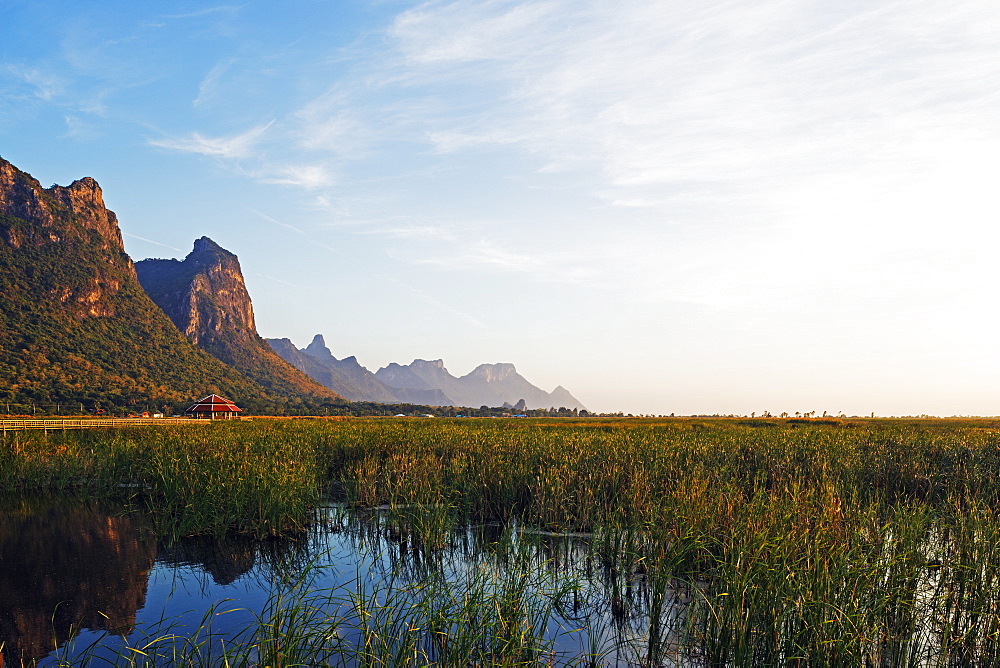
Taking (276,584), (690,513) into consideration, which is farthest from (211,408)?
(690,513)

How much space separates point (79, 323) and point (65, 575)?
349 feet

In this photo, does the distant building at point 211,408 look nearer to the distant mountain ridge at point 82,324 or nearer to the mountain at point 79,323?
the distant mountain ridge at point 82,324

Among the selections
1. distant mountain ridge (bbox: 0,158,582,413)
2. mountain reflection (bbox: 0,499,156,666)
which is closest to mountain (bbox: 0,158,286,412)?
distant mountain ridge (bbox: 0,158,582,413)

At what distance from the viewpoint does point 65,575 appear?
966 cm

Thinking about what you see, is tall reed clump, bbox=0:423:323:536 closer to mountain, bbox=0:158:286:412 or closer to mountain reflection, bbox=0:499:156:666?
mountain reflection, bbox=0:499:156:666

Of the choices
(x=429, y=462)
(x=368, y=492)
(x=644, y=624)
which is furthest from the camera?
(x=429, y=462)

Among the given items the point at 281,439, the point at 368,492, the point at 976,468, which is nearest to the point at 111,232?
the point at 281,439

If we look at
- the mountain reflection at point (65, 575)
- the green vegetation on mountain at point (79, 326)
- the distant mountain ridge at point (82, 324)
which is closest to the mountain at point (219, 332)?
the distant mountain ridge at point (82, 324)

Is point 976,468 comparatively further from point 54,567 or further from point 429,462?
point 54,567

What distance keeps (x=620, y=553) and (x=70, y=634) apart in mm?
7571

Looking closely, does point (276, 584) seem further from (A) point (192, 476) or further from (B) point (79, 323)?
(B) point (79, 323)

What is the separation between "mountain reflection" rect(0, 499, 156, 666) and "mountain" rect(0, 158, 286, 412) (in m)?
70.9

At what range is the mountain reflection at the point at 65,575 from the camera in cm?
745

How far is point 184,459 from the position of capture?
1571cm
